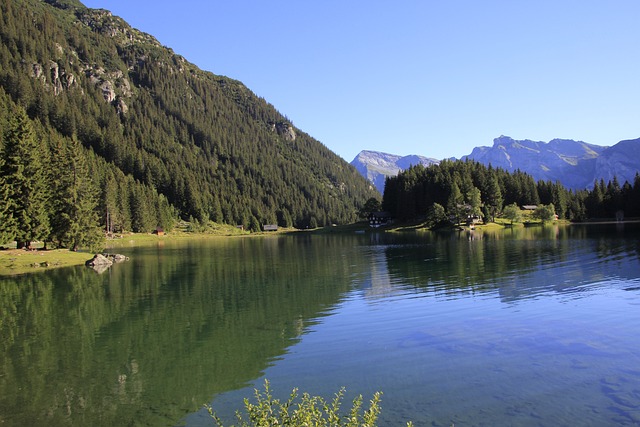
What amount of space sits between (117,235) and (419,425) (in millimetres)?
181743

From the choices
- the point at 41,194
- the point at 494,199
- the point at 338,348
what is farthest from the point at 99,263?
the point at 494,199

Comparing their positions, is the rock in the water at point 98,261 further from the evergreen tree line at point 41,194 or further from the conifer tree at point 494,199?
the conifer tree at point 494,199

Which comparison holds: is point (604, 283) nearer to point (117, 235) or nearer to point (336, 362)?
point (336, 362)

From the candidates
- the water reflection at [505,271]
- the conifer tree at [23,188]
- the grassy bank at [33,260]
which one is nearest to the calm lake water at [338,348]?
the water reflection at [505,271]

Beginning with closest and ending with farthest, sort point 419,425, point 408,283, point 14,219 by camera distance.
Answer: point 419,425, point 408,283, point 14,219

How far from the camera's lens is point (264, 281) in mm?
53469

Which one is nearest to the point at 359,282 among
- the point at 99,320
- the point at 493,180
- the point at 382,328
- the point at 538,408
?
the point at 382,328

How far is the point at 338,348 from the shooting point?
25016 mm

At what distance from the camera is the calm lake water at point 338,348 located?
17.2 meters

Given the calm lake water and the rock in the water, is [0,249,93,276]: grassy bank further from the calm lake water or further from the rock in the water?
the calm lake water

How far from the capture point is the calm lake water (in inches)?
676

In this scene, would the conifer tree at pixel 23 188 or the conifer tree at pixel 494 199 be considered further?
the conifer tree at pixel 494 199

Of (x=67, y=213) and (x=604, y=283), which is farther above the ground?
(x=67, y=213)

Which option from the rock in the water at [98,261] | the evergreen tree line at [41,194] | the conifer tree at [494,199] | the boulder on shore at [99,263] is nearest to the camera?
the boulder on shore at [99,263]
